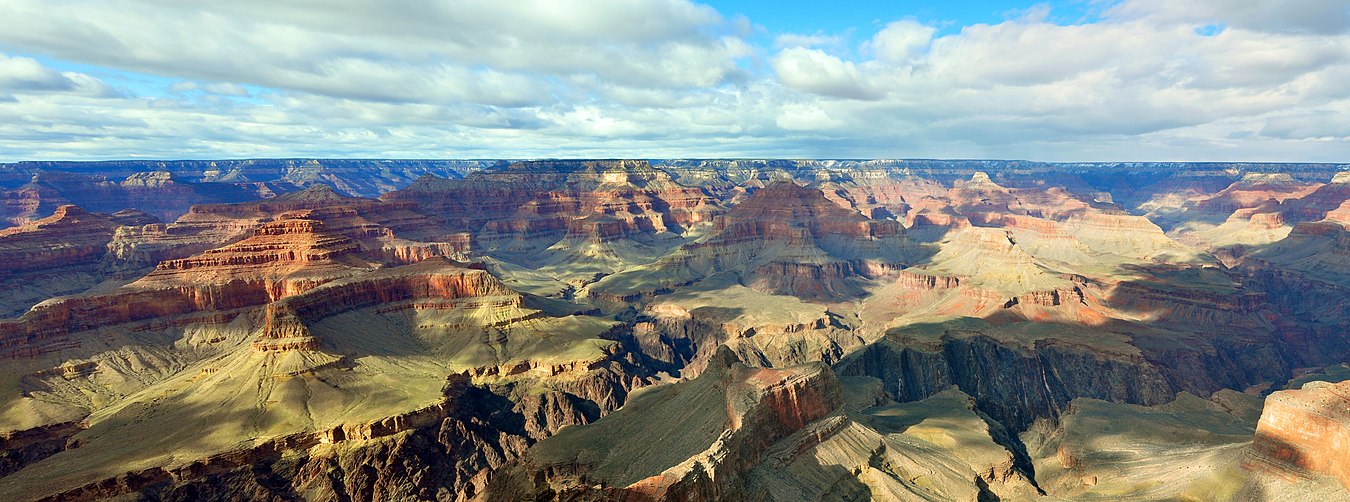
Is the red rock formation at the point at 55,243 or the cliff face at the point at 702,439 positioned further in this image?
the red rock formation at the point at 55,243

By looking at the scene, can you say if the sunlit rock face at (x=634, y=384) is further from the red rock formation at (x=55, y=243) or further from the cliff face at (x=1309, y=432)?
the red rock formation at (x=55, y=243)

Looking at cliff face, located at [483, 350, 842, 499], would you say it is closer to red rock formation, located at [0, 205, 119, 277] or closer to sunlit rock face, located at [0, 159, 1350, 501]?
sunlit rock face, located at [0, 159, 1350, 501]

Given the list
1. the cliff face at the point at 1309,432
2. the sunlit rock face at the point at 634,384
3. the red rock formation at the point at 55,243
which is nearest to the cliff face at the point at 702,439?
the sunlit rock face at the point at 634,384

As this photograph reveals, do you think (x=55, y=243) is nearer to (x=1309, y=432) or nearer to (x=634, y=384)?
(x=634, y=384)

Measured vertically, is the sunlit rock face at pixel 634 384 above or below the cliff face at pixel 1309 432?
below

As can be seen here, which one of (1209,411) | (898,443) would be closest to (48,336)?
(898,443)

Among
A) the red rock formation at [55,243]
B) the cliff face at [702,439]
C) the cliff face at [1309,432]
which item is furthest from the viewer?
the red rock formation at [55,243]

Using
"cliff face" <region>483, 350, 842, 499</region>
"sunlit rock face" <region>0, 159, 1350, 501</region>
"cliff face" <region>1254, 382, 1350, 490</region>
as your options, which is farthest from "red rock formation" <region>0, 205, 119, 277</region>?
"cliff face" <region>1254, 382, 1350, 490</region>

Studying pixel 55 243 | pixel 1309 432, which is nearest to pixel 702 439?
pixel 1309 432

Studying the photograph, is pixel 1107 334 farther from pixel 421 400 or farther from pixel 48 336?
pixel 48 336
